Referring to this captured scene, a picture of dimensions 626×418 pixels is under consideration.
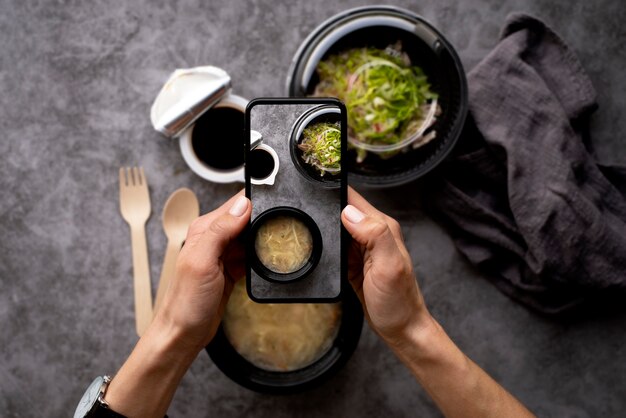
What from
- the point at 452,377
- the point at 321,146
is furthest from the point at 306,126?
the point at 452,377

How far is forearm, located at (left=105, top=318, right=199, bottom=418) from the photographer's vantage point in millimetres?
1089

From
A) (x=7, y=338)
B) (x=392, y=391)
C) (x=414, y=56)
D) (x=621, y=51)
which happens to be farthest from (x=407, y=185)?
(x=7, y=338)

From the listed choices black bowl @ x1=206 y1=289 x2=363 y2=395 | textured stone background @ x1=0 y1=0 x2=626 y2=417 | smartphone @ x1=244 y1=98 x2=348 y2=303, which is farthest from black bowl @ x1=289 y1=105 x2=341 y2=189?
textured stone background @ x1=0 y1=0 x2=626 y2=417

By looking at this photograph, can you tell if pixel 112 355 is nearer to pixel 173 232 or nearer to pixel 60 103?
pixel 173 232

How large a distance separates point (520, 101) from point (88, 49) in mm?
1028

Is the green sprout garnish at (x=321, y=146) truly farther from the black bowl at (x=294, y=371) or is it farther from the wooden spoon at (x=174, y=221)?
the wooden spoon at (x=174, y=221)

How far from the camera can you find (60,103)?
141 cm

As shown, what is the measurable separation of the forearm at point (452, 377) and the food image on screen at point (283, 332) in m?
0.19

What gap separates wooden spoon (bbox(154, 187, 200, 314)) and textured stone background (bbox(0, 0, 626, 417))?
35 mm

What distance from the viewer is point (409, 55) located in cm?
134

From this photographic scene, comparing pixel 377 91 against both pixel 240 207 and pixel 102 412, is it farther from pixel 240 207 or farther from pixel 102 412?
pixel 102 412

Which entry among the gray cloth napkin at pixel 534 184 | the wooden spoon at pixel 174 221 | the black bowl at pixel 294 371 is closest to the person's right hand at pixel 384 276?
the black bowl at pixel 294 371

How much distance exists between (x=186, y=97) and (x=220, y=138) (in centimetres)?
12

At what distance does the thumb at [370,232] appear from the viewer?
3.07 ft
